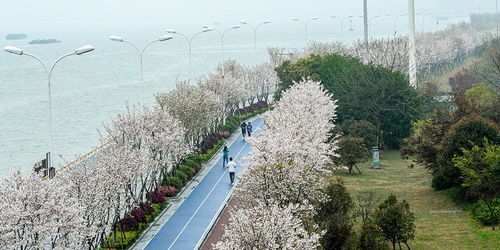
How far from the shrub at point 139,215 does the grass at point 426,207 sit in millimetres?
11102

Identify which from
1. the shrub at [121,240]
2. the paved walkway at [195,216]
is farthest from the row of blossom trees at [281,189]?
the shrub at [121,240]

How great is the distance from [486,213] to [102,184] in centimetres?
1547

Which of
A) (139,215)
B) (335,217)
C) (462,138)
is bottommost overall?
(139,215)

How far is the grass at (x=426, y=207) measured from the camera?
32.4 meters

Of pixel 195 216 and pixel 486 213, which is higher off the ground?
pixel 486 213

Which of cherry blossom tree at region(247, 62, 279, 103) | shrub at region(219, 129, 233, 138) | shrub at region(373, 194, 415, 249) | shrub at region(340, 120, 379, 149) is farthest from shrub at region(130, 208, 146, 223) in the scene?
cherry blossom tree at region(247, 62, 279, 103)

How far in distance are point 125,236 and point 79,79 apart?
11416cm

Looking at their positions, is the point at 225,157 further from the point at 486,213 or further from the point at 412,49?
the point at 412,49

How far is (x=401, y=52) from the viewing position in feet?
270

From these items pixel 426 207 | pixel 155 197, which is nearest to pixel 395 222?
pixel 426 207

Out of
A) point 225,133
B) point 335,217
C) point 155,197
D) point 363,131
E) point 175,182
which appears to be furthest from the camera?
point 225,133

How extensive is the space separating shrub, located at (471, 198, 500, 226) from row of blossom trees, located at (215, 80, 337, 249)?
6.78 metres

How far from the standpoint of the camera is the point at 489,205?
115ft

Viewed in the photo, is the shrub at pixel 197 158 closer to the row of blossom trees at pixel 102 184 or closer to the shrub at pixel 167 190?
Result: the row of blossom trees at pixel 102 184
